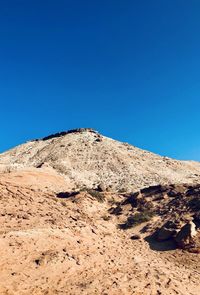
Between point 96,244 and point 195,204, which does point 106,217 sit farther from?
point 96,244

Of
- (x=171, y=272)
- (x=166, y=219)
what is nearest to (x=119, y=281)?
(x=171, y=272)

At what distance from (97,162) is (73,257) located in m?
46.2

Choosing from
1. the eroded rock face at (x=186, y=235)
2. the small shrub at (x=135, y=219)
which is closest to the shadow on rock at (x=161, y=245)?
the eroded rock face at (x=186, y=235)

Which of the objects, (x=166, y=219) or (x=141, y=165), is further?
(x=141, y=165)

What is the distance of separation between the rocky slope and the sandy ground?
22.1 meters

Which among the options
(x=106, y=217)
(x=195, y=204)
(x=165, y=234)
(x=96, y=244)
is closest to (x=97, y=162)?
(x=106, y=217)

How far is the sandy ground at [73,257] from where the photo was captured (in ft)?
45.6

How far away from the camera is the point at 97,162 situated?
62.1 m

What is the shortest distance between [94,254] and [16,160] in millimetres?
53175

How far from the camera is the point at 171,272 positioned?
17484 mm

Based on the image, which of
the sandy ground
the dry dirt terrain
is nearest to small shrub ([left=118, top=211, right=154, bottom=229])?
the dry dirt terrain

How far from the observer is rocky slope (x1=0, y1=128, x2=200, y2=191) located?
5212cm

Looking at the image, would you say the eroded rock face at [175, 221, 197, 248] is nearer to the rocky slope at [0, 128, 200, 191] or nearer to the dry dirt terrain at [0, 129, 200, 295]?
the dry dirt terrain at [0, 129, 200, 295]

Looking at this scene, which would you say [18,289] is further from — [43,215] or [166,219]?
[166,219]
